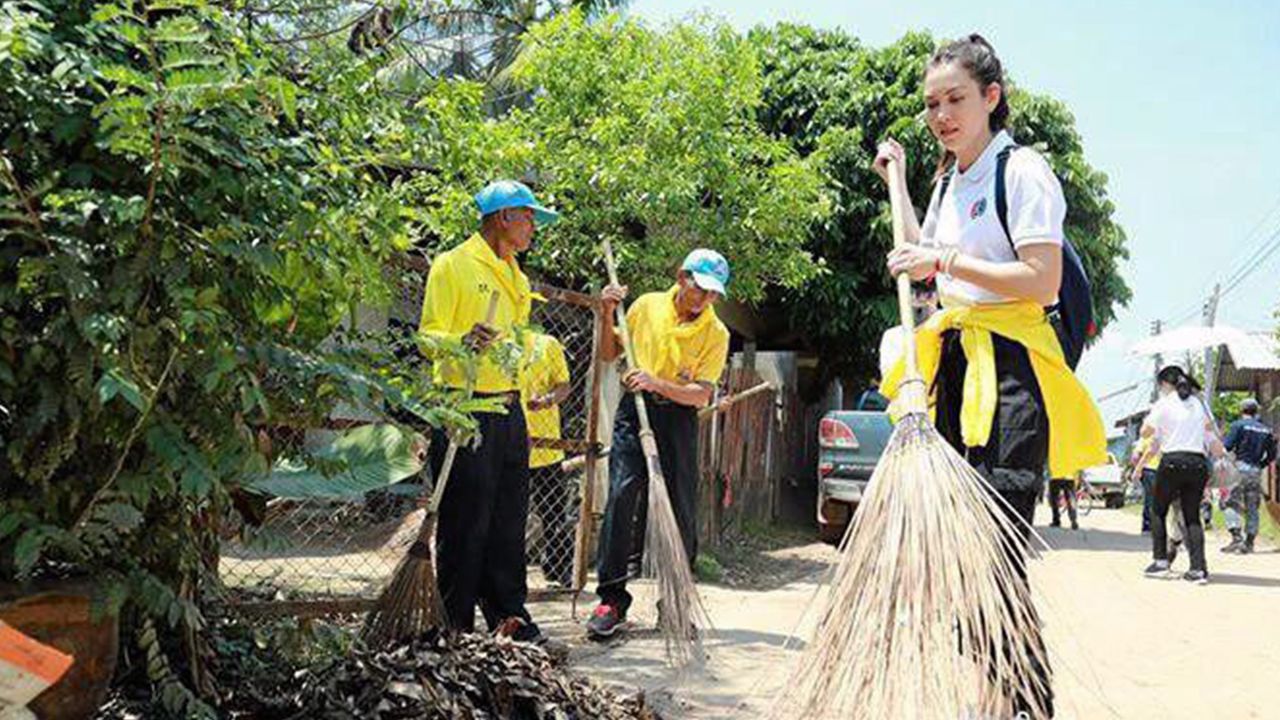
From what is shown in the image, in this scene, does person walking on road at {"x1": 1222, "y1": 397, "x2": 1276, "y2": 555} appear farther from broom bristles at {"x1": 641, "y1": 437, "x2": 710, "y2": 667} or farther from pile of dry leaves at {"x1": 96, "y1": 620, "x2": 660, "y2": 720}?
pile of dry leaves at {"x1": 96, "y1": 620, "x2": 660, "y2": 720}

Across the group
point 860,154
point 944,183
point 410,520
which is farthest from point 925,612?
point 860,154

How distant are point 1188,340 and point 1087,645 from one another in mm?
10949

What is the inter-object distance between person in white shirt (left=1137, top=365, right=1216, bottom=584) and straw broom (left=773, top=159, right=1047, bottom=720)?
791 cm

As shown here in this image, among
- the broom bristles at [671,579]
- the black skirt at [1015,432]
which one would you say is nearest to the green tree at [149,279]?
the black skirt at [1015,432]

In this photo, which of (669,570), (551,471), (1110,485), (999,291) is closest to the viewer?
(999,291)

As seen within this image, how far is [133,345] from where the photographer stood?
2.12 meters

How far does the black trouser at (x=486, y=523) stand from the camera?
4.25 m

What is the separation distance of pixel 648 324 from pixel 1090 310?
2.81m

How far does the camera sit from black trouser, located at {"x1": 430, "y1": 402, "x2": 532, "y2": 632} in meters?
4.25

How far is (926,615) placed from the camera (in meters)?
2.41

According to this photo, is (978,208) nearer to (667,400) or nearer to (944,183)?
(944,183)

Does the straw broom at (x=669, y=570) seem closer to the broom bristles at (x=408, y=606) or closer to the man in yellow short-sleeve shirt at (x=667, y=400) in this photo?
the man in yellow short-sleeve shirt at (x=667, y=400)

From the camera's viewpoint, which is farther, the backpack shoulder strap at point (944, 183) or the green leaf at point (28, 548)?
the backpack shoulder strap at point (944, 183)

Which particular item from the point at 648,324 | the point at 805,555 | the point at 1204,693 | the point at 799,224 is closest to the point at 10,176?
the point at 648,324
